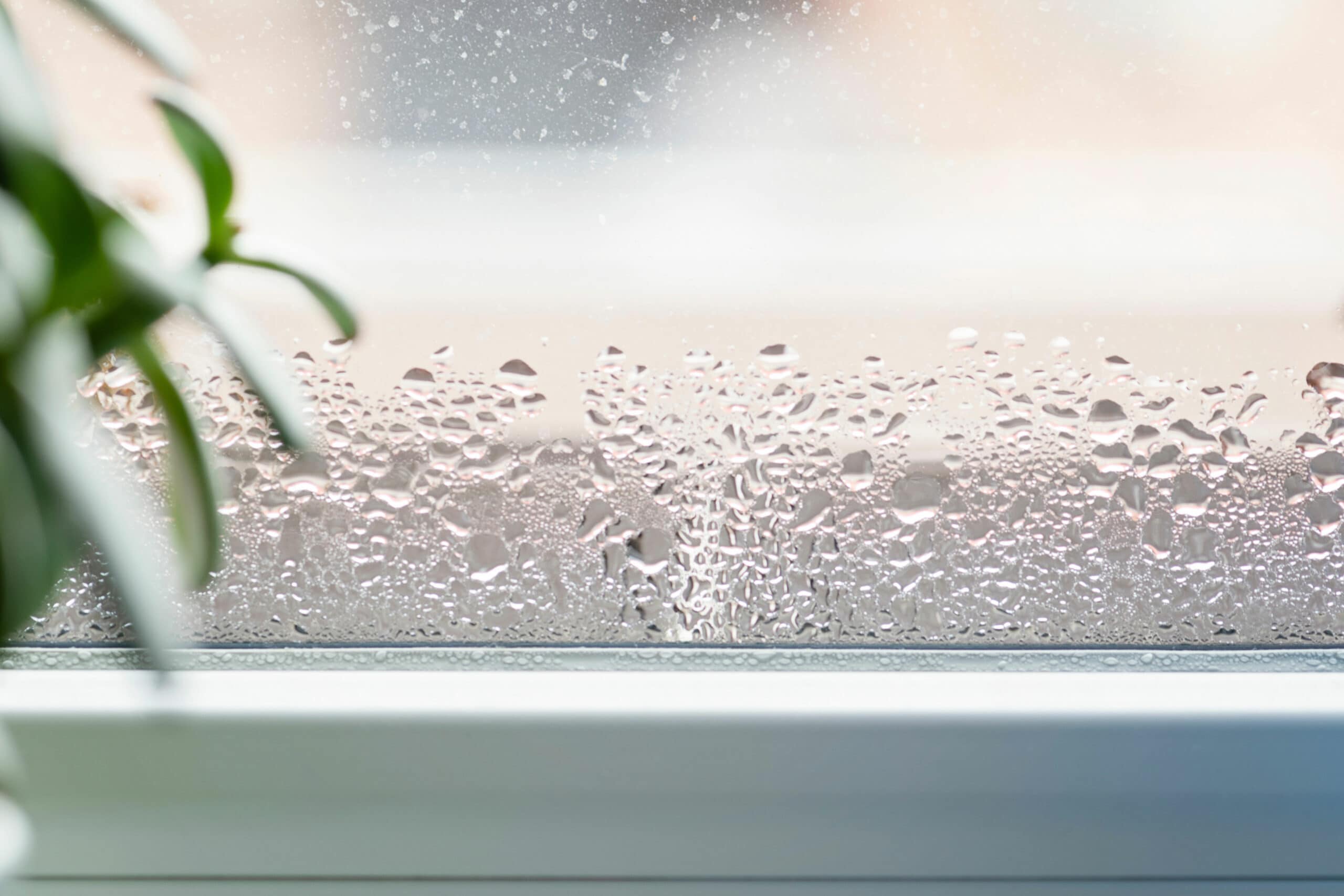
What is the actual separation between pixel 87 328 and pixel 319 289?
0.10 meters

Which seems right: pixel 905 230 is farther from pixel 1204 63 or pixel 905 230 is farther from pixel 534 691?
pixel 534 691

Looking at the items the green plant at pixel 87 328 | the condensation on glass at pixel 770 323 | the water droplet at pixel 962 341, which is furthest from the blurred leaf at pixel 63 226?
the water droplet at pixel 962 341

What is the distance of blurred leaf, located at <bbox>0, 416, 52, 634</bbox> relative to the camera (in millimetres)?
296

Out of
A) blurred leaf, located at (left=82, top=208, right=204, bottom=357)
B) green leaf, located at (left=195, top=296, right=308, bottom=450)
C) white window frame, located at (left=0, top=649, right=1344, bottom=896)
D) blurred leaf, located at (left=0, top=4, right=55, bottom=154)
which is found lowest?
white window frame, located at (left=0, top=649, right=1344, bottom=896)

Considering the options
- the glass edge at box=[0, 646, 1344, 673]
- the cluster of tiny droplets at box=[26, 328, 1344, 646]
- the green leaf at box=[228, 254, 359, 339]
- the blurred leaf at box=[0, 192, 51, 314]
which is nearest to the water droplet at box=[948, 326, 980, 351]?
the cluster of tiny droplets at box=[26, 328, 1344, 646]

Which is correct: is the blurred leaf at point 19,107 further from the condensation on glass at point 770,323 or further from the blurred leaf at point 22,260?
the condensation on glass at point 770,323

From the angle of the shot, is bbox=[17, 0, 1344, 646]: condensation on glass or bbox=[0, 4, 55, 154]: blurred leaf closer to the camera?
bbox=[0, 4, 55, 154]: blurred leaf

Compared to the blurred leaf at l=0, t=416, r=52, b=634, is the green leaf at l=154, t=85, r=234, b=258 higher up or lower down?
higher up

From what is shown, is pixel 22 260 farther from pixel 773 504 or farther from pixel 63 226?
pixel 773 504

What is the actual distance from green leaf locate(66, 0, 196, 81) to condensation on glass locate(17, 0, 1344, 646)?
166mm

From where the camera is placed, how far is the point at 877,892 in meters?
0.49

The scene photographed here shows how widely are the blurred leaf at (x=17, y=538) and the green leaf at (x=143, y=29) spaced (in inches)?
6.0

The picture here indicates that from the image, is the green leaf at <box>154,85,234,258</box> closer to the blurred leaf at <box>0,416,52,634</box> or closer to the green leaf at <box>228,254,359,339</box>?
the green leaf at <box>228,254,359,339</box>

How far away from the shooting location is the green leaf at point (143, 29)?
35 cm
